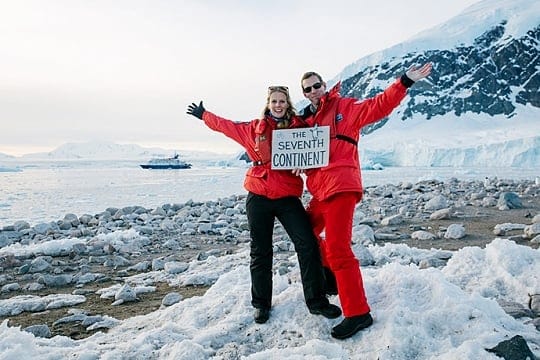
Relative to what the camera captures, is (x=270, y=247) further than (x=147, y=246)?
No

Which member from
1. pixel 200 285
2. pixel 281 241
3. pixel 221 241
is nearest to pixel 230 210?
pixel 221 241

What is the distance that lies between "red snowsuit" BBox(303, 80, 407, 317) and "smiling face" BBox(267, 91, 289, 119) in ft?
0.88

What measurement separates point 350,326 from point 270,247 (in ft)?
2.83

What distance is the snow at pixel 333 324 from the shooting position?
10.3 ft

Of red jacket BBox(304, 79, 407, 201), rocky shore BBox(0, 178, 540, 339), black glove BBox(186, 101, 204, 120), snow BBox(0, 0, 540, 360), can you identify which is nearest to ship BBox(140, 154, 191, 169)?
rocky shore BBox(0, 178, 540, 339)

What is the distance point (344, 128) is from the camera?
141 inches

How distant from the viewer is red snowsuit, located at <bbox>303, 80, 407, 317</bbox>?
3.36 metres

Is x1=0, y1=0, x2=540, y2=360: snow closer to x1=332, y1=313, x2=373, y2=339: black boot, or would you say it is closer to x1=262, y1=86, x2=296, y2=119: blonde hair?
x1=332, y1=313, x2=373, y2=339: black boot

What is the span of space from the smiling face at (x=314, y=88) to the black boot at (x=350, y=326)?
5.13 ft

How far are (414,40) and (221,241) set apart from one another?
113605 millimetres

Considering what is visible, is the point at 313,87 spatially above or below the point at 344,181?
above

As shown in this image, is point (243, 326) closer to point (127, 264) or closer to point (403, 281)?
point (403, 281)

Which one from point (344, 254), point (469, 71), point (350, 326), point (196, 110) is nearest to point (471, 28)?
point (469, 71)

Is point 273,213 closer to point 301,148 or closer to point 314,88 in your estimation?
Result: point 301,148
